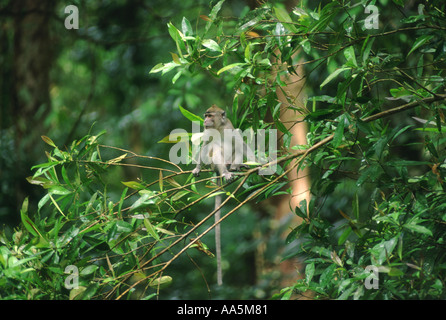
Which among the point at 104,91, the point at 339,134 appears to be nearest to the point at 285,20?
the point at 339,134

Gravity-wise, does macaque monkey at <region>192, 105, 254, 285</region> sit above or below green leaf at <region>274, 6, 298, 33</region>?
below

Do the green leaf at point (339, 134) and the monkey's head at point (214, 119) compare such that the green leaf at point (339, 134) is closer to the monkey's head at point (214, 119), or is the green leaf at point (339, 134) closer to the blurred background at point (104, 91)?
the monkey's head at point (214, 119)

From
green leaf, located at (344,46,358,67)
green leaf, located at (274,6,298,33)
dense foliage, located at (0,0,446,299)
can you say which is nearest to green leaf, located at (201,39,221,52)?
dense foliage, located at (0,0,446,299)

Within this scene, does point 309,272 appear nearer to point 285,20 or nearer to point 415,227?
point 415,227

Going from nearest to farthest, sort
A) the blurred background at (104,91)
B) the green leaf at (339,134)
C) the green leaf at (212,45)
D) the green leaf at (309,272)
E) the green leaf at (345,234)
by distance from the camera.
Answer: the green leaf at (345,234)
the green leaf at (339,134)
the green leaf at (309,272)
the green leaf at (212,45)
the blurred background at (104,91)

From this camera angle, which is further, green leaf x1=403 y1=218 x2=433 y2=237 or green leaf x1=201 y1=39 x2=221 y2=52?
green leaf x1=201 y1=39 x2=221 y2=52

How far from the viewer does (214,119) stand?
3.07 m

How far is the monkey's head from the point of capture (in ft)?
9.87

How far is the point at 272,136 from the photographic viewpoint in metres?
2.35

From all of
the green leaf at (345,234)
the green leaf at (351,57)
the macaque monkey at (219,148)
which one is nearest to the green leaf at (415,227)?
the green leaf at (345,234)

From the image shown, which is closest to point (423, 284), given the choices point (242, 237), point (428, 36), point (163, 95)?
point (428, 36)

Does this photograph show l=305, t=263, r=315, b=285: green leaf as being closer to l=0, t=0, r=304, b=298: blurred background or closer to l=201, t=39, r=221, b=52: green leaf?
l=201, t=39, r=221, b=52: green leaf

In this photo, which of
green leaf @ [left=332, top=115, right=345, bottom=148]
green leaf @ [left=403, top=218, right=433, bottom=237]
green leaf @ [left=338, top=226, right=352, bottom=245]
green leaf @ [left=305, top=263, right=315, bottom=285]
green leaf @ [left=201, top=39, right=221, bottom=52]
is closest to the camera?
green leaf @ [left=403, top=218, right=433, bottom=237]

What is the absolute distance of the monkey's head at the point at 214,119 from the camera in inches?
118
